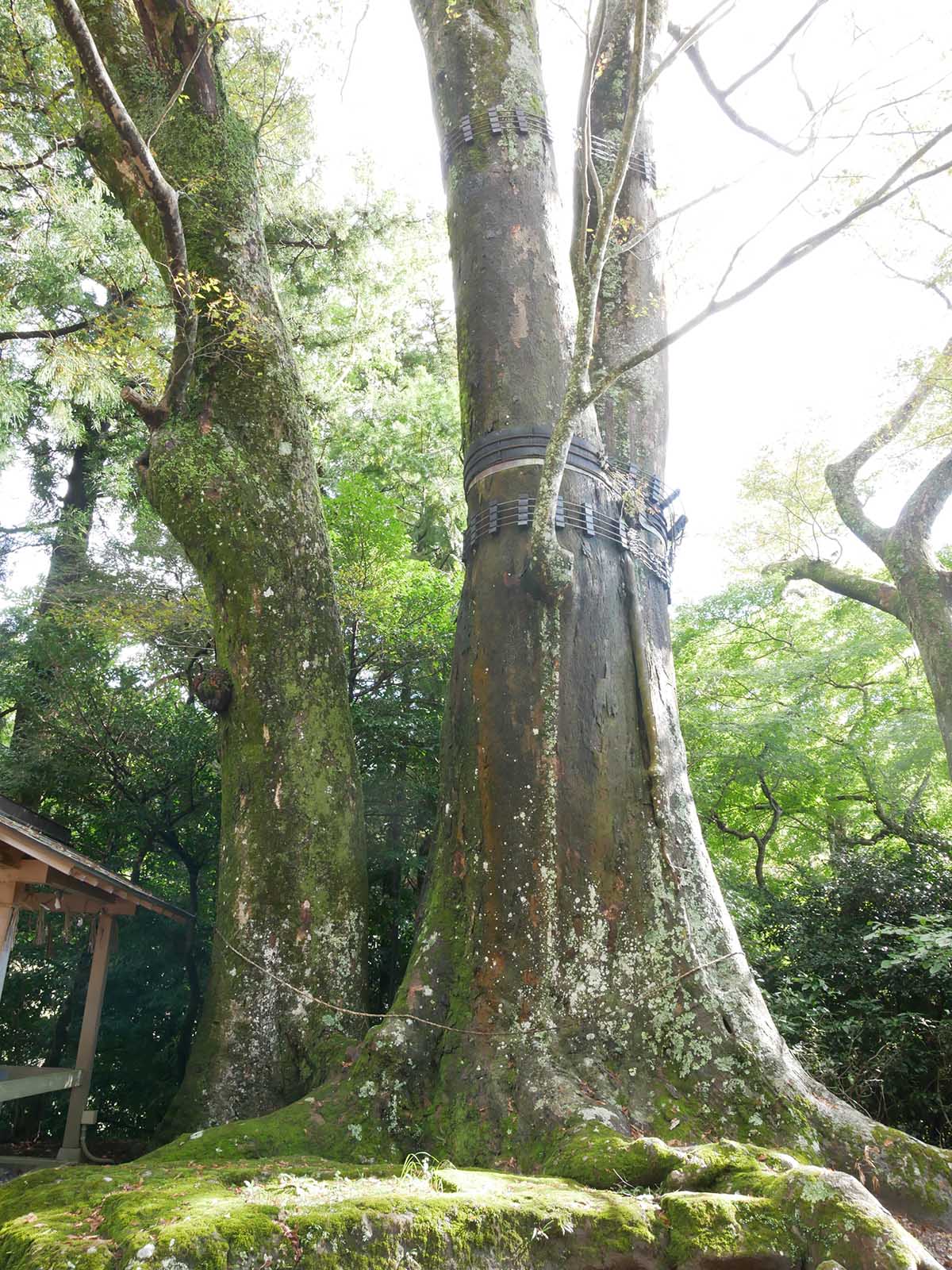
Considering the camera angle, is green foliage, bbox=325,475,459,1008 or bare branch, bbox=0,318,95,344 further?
bare branch, bbox=0,318,95,344

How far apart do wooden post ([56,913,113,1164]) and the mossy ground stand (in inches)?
171

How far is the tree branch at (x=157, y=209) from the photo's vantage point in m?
4.42

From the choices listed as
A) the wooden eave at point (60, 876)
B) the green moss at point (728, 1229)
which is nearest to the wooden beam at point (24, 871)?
the wooden eave at point (60, 876)

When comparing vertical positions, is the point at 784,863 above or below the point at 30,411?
below

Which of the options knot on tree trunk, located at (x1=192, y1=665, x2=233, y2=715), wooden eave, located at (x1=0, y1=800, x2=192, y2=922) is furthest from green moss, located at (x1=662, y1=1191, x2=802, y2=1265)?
wooden eave, located at (x1=0, y1=800, x2=192, y2=922)

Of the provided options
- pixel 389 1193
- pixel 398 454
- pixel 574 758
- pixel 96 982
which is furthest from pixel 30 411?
pixel 389 1193

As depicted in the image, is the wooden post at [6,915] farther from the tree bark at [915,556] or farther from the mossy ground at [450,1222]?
the tree bark at [915,556]

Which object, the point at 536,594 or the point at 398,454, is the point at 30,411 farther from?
the point at 536,594

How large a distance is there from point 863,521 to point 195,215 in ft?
24.7

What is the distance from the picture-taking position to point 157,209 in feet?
18.5

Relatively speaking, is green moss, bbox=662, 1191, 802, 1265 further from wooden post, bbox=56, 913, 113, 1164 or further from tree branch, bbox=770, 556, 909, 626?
tree branch, bbox=770, 556, 909, 626

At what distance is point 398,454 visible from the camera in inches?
560

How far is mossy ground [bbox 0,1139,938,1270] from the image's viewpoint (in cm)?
221

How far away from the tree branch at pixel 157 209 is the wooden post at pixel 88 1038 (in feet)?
13.8
